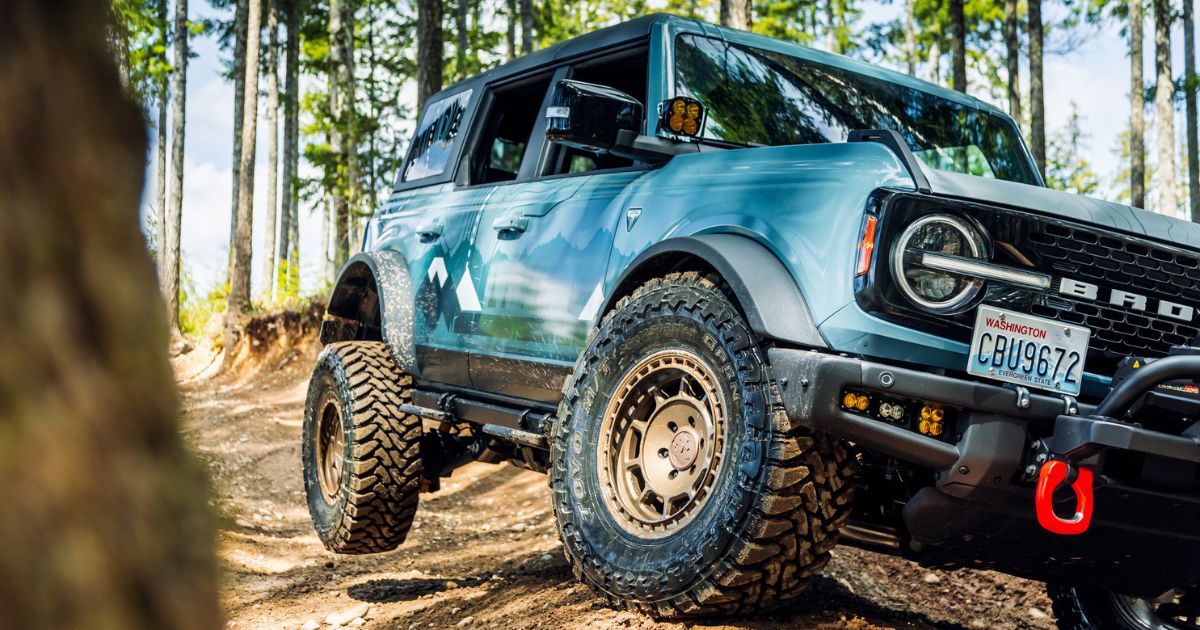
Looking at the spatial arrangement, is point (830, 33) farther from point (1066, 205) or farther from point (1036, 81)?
point (1066, 205)

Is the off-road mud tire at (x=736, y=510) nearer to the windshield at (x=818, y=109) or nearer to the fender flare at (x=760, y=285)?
the fender flare at (x=760, y=285)

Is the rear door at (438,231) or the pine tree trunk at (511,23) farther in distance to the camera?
the pine tree trunk at (511,23)

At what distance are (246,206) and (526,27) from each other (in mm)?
6395

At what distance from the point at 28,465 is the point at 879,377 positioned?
2335 mm

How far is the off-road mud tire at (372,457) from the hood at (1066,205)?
122 inches

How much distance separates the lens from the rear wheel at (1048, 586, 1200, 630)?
13.1 feet

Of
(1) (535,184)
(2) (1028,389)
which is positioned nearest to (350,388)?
(1) (535,184)

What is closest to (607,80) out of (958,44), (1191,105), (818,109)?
(818,109)

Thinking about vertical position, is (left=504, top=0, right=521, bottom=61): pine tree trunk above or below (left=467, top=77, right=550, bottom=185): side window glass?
above

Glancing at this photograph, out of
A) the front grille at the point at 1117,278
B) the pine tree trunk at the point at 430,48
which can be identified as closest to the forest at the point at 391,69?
the pine tree trunk at the point at 430,48

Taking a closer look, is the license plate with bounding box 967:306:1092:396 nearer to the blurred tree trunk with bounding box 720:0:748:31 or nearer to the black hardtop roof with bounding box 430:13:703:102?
the black hardtop roof with bounding box 430:13:703:102

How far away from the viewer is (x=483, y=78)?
18.7 ft

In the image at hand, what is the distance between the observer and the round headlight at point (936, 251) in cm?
306

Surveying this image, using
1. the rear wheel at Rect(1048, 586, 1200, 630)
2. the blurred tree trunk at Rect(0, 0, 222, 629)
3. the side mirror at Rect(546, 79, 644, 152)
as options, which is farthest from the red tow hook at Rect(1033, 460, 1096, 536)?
the blurred tree trunk at Rect(0, 0, 222, 629)
